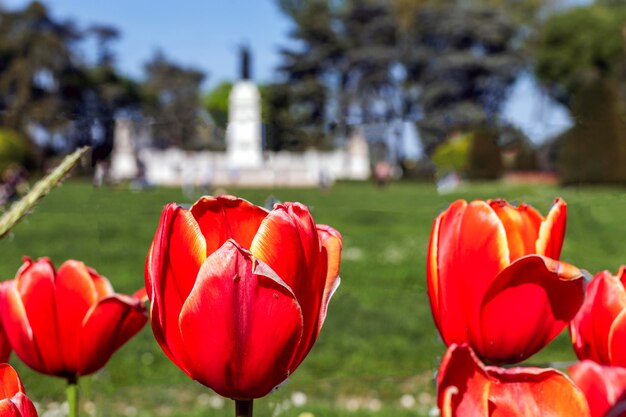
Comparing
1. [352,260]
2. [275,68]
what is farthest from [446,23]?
[352,260]

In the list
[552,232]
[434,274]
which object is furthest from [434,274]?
[552,232]

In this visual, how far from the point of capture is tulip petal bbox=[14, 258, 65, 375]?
0.85 meters

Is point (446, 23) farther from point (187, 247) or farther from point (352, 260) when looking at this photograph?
point (187, 247)

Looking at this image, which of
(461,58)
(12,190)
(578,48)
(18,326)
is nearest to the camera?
(18,326)

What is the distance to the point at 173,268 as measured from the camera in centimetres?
62

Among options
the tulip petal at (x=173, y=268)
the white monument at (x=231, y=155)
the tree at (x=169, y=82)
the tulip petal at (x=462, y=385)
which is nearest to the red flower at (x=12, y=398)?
the tulip petal at (x=173, y=268)

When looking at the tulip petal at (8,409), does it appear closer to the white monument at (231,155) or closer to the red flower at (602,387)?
the red flower at (602,387)

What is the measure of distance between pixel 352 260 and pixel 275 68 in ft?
139

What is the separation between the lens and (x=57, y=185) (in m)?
0.64

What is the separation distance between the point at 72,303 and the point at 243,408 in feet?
1.14

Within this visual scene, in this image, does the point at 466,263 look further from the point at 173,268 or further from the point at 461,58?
the point at 461,58

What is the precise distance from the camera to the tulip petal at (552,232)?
750 millimetres

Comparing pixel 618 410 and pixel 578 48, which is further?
pixel 578 48

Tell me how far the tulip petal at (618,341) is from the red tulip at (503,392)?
7.6 inches
